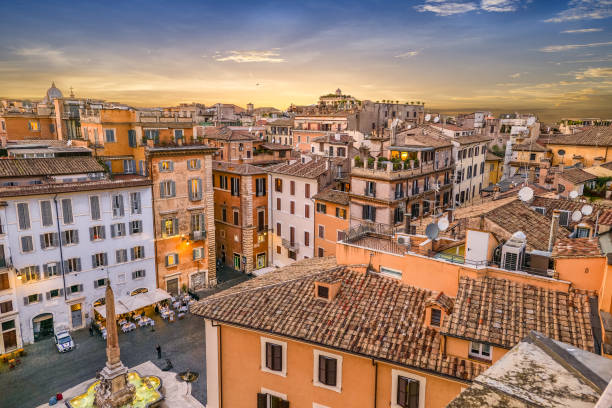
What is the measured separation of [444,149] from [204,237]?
79.8 feet

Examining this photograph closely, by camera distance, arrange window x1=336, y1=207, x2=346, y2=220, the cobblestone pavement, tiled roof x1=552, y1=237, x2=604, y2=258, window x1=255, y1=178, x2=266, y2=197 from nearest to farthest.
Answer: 1. tiled roof x1=552, y1=237, x2=604, y2=258
2. the cobblestone pavement
3. window x1=336, y1=207, x2=346, y2=220
4. window x1=255, y1=178, x2=266, y2=197

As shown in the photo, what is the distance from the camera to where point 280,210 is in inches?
1613

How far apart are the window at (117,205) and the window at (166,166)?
4.10 m

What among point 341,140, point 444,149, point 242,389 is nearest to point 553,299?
point 242,389

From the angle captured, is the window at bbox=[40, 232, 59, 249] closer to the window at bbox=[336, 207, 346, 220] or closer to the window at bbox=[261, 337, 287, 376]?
the window at bbox=[261, 337, 287, 376]

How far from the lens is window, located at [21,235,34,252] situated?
27000 mm

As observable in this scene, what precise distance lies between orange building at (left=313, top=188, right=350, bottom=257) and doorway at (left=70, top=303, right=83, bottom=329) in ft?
65.0

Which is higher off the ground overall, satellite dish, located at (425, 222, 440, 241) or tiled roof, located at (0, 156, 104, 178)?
tiled roof, located at (0, 156, 104, 178)

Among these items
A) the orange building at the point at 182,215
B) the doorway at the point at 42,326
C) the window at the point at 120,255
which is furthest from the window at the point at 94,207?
the doorway at the point at 42,326

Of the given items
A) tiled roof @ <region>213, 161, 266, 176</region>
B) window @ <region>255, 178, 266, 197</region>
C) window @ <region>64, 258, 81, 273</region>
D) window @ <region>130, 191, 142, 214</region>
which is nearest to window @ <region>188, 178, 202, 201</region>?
window @ <region>130, 191, 142, 214</region>

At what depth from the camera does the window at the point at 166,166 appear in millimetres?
33531

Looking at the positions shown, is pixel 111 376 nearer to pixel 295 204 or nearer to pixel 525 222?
pixel 295 204

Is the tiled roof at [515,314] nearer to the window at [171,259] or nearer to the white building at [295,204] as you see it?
the white building at [295,204]

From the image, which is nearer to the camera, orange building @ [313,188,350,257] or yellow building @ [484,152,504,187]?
orange building @ [313,188,350,257]
